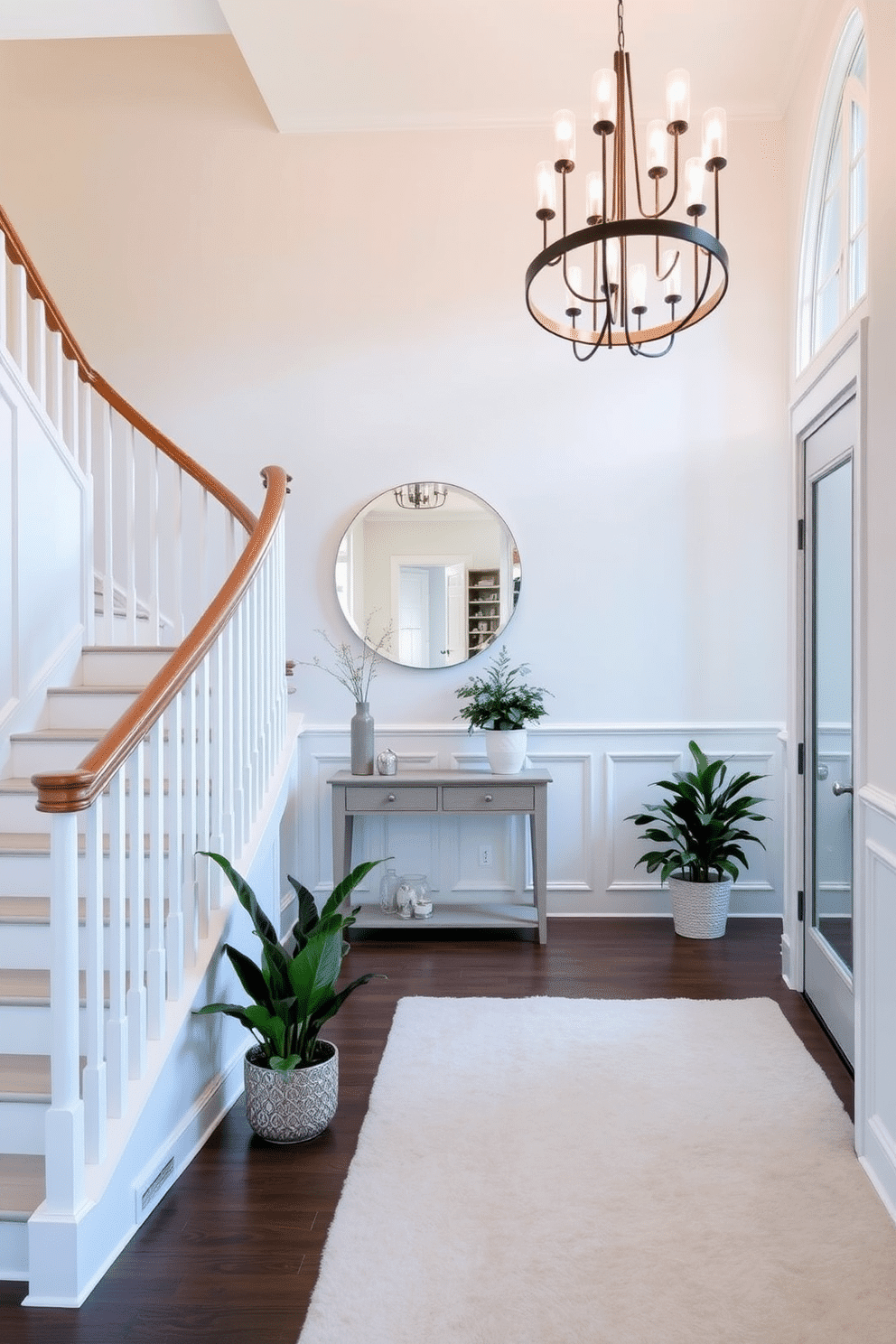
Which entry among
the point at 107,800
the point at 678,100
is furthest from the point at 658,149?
the point at 107,800

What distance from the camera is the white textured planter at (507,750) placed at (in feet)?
14.2

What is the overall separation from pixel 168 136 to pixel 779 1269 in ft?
17.0

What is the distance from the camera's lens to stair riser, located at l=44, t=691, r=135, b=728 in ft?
11.5

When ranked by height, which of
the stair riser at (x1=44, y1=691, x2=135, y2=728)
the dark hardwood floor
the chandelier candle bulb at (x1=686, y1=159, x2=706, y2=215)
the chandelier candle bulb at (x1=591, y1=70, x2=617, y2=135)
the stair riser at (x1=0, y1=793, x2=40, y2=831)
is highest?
the chandelier candle bulb at (x1=591, y1=70, x2=617, y2=135)

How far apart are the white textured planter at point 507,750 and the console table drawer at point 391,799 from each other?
335mm

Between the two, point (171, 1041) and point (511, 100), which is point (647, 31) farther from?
point (171, 1041)

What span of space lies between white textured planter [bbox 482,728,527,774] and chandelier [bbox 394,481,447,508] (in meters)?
1.16

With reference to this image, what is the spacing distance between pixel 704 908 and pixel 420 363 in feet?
9.50

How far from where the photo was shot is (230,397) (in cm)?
466

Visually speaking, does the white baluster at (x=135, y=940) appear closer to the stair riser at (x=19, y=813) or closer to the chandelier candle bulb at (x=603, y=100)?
the stair riser at (x=19, y=813)

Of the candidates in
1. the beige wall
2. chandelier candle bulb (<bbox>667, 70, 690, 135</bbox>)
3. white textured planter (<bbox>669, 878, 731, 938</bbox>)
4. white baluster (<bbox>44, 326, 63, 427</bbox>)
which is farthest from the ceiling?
white textured planter (<bbox>669, 878, 731, 938</bbox>)

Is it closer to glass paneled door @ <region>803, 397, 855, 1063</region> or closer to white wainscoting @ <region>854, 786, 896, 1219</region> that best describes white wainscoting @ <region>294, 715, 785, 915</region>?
glass paneled door @ <region>803, 397, 855, 1063</region>

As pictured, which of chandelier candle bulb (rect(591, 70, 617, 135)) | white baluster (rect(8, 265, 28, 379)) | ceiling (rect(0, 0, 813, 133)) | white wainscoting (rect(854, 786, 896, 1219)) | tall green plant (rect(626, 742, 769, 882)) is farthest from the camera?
tall green plant (rect(626, 742, 769, 882))

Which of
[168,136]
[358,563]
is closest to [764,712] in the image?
[358,563]
